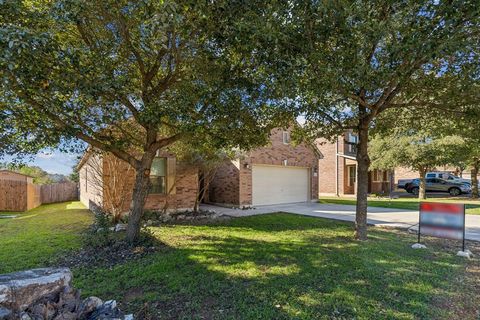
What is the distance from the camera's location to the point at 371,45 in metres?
4.96

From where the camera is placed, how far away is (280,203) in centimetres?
1573

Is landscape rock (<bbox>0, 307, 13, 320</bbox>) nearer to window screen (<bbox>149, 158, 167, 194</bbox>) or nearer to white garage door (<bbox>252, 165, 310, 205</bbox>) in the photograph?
window screen (<bbox>149, 158, 167, 194</bbox>)

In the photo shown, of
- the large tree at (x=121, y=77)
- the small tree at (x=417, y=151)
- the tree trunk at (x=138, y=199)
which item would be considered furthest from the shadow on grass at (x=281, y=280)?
the small tree at (x=417, y=151)

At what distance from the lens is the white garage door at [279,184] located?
14.8 m

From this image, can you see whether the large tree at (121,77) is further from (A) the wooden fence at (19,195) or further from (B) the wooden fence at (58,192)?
(B) the wooden fence at (58,192)

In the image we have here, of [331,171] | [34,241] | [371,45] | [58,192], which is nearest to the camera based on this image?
[371,45]

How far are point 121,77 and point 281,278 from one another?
4.72m

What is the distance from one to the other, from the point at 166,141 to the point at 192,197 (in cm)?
603

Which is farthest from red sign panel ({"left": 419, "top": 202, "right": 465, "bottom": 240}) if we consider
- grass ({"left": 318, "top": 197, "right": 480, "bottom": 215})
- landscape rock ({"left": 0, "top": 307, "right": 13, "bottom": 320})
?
grass ({"left": 318, "top": 197, "right": 480, "bottom": 215})

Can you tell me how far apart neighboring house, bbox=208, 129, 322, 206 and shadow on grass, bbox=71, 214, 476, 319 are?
7.01 metres

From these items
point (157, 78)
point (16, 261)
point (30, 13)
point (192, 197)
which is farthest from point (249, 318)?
point (192, 197)

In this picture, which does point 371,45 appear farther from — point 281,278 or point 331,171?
point 331,171

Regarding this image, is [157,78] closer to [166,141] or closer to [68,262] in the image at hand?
[166,141]

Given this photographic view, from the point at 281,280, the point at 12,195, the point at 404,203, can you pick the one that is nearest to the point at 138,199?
the point at 281,280
